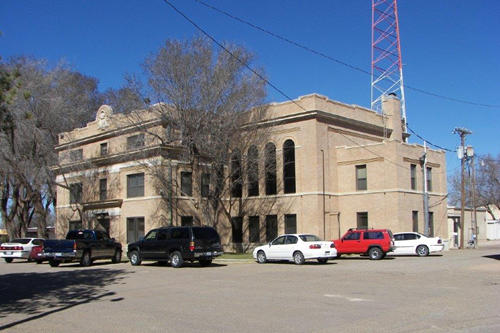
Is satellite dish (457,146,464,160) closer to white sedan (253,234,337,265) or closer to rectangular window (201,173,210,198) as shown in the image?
rectangular window (201,173,210,198)

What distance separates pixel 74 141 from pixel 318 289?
3560 cm

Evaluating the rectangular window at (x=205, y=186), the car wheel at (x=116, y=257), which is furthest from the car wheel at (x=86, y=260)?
the rectangular window at (x=205, y=186)

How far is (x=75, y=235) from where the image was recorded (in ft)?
96.8

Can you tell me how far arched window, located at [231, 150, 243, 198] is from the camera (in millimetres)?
36594

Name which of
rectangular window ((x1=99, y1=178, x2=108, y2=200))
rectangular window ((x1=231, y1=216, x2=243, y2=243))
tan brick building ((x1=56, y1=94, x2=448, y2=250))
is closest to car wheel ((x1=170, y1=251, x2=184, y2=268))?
tan brick building ((x1=56, y1=94, x2=448, y2=250))

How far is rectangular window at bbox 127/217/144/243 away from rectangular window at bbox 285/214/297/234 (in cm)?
1072

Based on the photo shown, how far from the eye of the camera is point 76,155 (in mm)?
45344

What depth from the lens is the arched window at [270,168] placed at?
37875mm

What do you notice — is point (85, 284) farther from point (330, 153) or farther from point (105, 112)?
point (105, 112)

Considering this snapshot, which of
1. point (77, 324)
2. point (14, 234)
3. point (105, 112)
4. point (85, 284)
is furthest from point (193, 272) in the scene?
point (14, 234)

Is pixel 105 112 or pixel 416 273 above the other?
pixel 105 112

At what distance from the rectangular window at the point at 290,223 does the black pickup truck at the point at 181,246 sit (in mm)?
12460

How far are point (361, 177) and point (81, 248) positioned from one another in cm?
2011

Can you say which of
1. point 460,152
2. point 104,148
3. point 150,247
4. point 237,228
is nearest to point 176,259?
point 150,247
